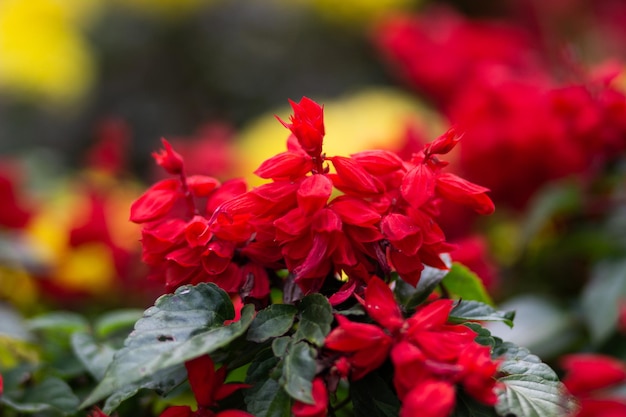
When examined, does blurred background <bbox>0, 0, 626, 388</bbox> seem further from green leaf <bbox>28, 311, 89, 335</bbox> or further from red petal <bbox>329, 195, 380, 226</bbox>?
green leaf <bbox>28, 311, 89, 335</bbox>

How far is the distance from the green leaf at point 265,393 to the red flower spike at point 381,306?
0.07 meters

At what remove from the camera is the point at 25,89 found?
8.58 ft

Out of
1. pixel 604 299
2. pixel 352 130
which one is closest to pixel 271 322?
pixel 604 299

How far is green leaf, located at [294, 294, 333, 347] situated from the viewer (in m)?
0.46

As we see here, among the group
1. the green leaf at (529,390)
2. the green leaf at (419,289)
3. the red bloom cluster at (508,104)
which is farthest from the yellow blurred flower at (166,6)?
the green leaf at (529,390)

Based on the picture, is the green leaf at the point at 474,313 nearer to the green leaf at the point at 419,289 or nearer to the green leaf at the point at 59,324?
the green leaf at the point at 419,289

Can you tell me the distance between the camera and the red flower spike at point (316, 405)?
0.43m

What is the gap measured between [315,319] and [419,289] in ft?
0.39

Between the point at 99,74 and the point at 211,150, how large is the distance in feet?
7.16

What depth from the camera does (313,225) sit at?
49 centimetres

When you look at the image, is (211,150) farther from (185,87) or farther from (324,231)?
(185,87)

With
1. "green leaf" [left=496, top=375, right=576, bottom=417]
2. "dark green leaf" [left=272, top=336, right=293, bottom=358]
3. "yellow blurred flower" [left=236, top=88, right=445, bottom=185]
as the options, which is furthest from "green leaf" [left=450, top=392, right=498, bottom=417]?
"yellow blurred flower" [left=236, top=88, right=445, bottom=185]

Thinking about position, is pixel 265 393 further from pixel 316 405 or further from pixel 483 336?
pixel 483 336

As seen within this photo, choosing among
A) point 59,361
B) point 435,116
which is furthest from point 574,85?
point 435,116
